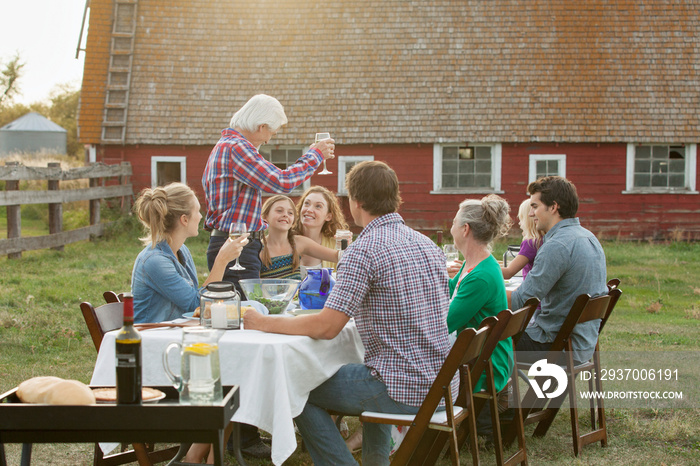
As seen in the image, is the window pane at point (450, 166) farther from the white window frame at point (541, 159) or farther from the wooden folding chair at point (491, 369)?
the wooden folding chair at point (491, 369)

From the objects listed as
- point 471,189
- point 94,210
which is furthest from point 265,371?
point 471,189

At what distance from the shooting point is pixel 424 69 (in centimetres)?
1706

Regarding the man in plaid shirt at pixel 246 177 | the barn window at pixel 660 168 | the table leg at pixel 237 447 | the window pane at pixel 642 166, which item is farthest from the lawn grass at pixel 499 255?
the window pane at pixel 642 166

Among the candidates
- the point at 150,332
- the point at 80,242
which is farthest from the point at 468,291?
the point at 80,242

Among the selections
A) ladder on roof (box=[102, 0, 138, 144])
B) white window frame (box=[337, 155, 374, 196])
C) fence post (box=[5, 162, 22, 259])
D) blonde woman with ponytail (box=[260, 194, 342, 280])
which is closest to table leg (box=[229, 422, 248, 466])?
blonde woman with ponytail (box=[260, 194, 342, 280])

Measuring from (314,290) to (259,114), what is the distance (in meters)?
1.40

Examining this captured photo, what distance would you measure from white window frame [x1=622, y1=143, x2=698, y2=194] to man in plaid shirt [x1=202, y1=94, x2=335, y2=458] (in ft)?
43.1

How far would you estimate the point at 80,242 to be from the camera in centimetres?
1513

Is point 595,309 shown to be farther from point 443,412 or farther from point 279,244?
point 279,244

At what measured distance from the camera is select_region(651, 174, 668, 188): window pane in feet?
55.1

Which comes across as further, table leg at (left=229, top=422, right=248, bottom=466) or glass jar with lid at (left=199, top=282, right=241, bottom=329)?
table leg at (left=229, top=422, right=248, bottom=466)

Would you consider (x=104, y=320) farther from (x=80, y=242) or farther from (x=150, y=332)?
(x=80, y=242)

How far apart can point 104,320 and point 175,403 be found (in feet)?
4.42

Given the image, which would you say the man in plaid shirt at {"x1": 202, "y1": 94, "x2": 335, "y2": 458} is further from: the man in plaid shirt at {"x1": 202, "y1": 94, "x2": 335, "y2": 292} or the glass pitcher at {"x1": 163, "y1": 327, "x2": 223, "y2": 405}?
the glass pitcher at {"x1": 163, "y1": 327, "x2": 223, "y2": 405}
